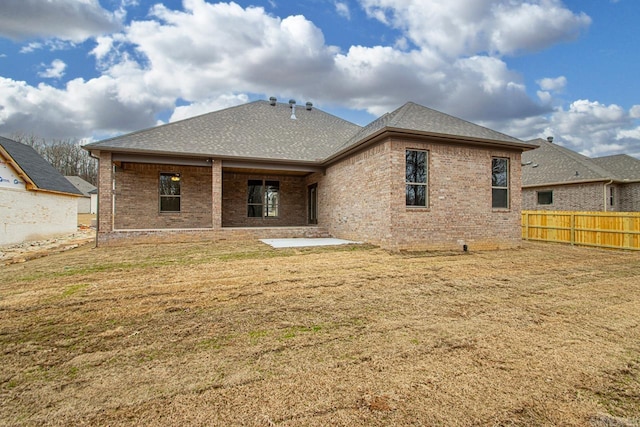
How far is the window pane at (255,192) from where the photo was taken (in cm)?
1498

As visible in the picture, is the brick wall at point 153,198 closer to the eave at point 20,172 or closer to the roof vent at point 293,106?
the eave at point 20,172

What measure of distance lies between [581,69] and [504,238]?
8616 mm

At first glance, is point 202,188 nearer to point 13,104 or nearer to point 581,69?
point 581,69

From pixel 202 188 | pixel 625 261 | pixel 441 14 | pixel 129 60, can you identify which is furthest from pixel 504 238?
pixel 129 60

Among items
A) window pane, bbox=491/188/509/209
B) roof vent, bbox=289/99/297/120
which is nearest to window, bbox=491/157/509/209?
window pane, bbox=491/188/509/209

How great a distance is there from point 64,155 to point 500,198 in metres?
54.8

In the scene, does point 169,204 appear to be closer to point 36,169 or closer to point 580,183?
point 36,169

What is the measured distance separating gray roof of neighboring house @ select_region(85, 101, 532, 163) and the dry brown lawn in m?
5.61

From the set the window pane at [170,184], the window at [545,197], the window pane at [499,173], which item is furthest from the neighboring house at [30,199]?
the window at [545,197]

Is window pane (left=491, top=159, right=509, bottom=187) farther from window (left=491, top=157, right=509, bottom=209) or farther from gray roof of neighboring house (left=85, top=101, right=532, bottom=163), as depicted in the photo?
gray roof of neighboring house (left=85, top=101, right=532, bottom=163)

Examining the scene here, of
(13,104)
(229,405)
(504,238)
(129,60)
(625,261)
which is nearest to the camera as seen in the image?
(229,405)

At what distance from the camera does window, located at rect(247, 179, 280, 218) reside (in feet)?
49.2

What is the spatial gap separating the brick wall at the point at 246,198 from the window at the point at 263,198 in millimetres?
162

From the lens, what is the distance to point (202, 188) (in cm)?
1364
